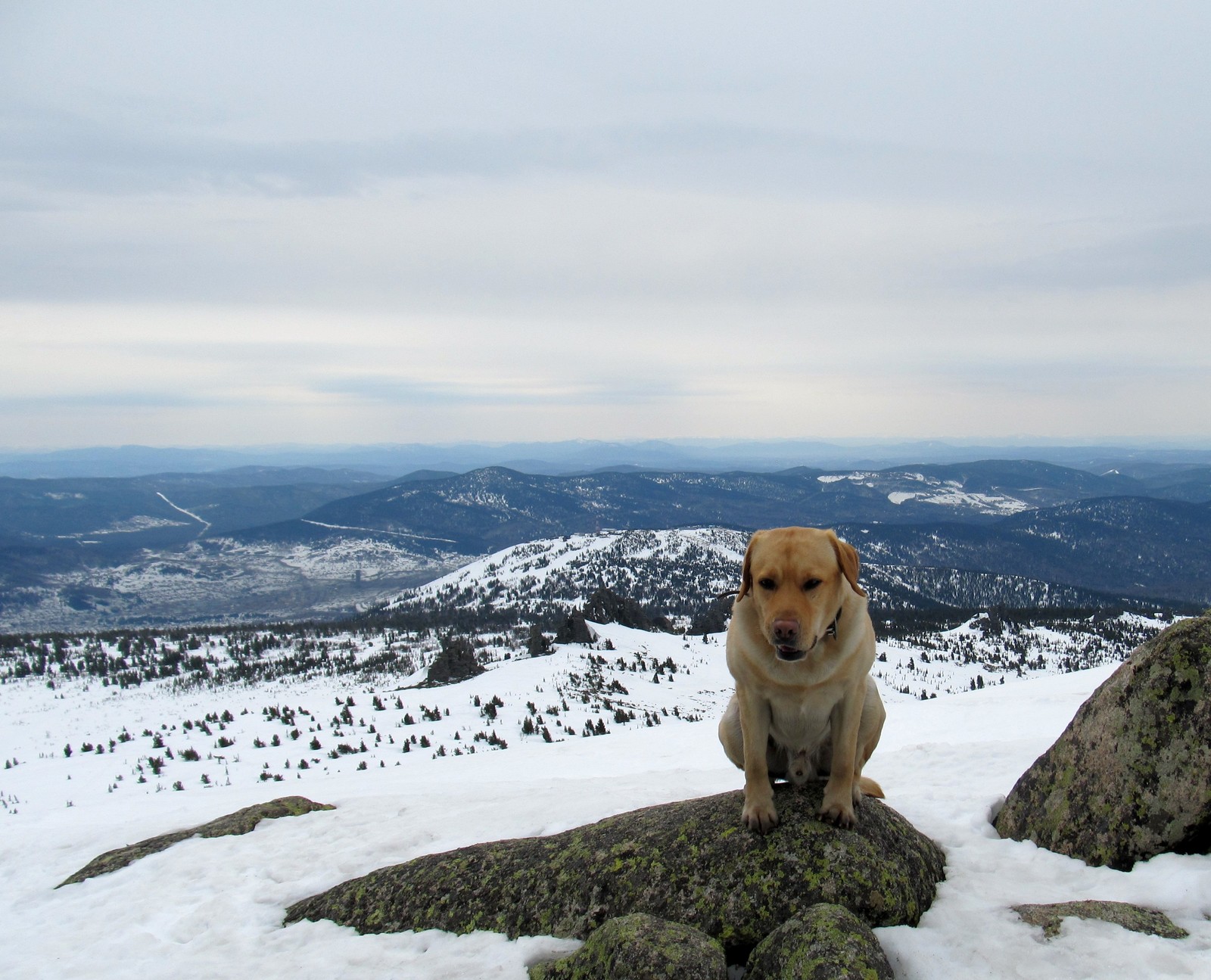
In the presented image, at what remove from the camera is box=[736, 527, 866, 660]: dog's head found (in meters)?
4.49

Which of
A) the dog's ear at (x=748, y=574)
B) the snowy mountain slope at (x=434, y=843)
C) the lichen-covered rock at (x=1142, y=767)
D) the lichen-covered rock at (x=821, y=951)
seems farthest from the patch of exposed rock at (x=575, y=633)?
the lichen-covered rock at (x=821, y=951)

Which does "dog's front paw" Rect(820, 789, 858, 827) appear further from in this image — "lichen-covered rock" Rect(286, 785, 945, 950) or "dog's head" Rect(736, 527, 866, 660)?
"dog's head" Rect(736, 527, 866, 660)

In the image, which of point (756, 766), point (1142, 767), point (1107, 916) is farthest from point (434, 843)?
point (1142, 767)

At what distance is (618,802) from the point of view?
1031 cm

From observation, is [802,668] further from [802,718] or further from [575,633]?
[575,633]

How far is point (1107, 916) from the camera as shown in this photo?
459 centimetres

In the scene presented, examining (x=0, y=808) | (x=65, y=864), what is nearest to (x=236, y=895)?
(x=65, y=864)

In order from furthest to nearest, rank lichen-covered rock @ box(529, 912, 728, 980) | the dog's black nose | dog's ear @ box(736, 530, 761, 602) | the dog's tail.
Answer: the dog's tail
dog's ear @ box(736, 530, 761, 602)
the dog's black nose
lichen-covered rock @ box(529, 912, 728, 980)

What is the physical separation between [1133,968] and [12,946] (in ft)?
30.6

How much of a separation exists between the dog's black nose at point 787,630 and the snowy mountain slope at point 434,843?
2181 mm

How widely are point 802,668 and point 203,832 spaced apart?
9201mm

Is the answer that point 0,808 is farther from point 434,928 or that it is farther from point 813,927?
point 813,927

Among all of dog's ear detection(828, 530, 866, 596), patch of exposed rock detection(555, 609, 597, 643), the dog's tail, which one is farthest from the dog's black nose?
patch of exposed rock detection(555, 609, 597, 643)

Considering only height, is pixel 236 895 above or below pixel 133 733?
above
